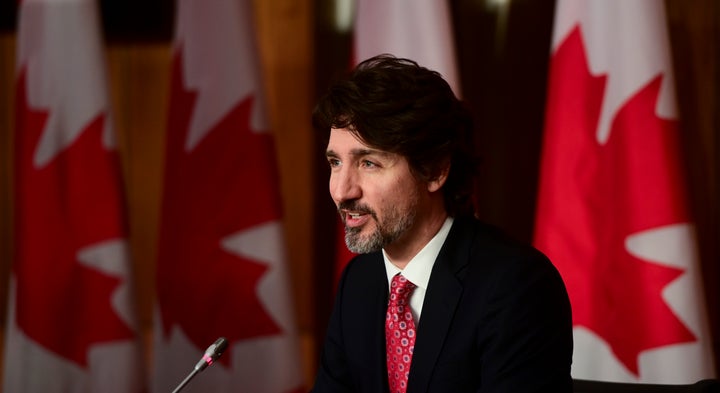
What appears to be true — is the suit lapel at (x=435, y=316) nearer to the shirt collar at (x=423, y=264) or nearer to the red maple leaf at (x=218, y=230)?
the shirt collar at (x=423, y=264)

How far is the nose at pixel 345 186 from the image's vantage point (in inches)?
64.4

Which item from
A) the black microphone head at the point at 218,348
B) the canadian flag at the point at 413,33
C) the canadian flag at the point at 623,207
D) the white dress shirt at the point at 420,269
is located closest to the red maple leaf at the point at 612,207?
the canadian flag at the point at 623,207

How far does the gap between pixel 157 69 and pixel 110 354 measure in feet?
4.68

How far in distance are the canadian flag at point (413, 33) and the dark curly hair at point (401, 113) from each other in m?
1.04

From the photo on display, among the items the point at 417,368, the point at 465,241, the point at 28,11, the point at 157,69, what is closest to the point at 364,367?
the point at 417,368

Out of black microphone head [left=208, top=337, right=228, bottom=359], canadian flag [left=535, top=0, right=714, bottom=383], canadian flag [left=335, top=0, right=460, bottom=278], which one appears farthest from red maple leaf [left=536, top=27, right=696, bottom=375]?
black microphone head [left=208, top=337, right=228, bottom=359]

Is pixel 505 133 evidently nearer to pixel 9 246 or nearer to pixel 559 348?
pixel 559 348

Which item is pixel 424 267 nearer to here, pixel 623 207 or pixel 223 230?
pixel 623 207

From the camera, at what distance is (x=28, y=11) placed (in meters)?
2.94

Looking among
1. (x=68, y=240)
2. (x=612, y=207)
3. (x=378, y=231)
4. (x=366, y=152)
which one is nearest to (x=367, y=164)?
(x=366, y=152)

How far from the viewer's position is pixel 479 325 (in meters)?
1.59

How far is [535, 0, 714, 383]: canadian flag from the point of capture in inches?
98.0

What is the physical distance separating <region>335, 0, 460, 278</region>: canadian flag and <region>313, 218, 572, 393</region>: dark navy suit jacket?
1.12 meters

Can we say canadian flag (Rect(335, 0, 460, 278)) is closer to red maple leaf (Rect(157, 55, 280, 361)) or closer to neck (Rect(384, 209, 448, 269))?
red maple leaf (Rect(157, 55, 280, 361))
